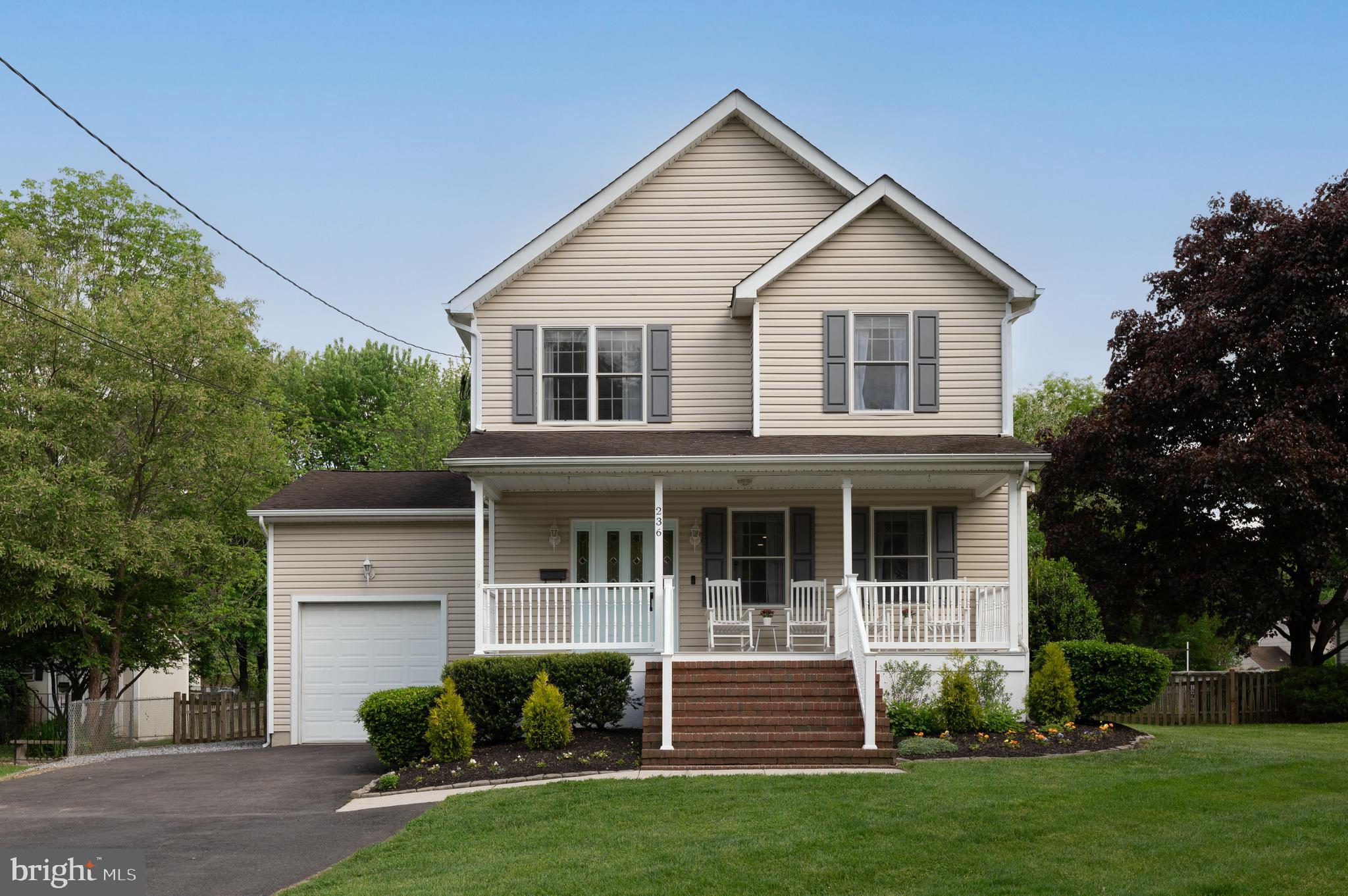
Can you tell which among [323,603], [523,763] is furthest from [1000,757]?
[323,603]

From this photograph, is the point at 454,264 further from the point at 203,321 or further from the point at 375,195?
the point at 203,321

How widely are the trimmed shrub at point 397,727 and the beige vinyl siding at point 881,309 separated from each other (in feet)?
20.9

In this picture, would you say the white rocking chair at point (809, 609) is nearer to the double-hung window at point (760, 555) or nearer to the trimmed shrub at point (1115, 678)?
the double-hung window at point (760, 555)

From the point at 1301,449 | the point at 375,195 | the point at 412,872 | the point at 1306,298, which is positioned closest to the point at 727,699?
the point at 412,872

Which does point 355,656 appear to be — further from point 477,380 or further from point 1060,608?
point 1060,608

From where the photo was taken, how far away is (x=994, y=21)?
1934 centimetres

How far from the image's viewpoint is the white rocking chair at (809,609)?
55.5 feet

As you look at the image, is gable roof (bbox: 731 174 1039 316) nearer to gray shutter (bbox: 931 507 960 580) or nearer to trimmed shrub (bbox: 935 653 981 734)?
gray shutter (bbox: 931 507 960 580)

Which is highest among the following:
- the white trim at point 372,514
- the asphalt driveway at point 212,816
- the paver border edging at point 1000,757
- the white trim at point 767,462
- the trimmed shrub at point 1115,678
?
the white trim at point 767,462

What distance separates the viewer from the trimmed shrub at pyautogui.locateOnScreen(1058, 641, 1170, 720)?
15.0 m

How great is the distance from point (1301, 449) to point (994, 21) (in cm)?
845

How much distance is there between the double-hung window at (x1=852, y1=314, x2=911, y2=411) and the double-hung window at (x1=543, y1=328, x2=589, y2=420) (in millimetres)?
3971

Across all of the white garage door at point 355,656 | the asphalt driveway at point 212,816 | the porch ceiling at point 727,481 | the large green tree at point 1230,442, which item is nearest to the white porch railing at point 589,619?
the porch ceiling at point 727,481

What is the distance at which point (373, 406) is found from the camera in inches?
1604
